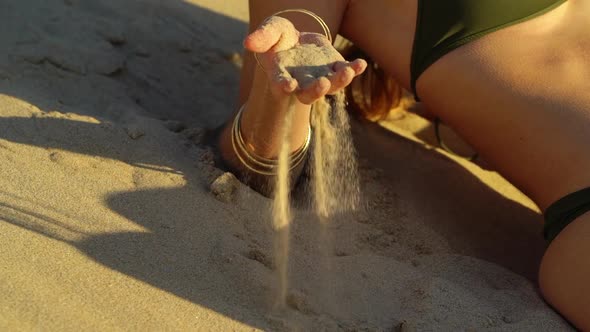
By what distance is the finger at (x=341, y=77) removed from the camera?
5.50ft

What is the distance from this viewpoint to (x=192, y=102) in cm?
273

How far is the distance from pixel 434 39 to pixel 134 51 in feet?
3.68

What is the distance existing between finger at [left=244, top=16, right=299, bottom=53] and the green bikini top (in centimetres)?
50

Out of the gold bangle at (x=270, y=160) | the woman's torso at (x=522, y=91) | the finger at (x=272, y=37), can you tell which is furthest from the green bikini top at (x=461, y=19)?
the finger at (x=272, y=37)

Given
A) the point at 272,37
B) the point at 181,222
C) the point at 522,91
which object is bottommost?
the point at 181,222

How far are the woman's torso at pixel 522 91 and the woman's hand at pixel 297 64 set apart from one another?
49cm

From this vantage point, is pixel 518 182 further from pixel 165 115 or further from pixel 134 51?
pixel 134 51

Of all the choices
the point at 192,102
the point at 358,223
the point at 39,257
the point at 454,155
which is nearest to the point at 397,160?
the point at 454,155

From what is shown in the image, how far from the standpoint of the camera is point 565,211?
200 cm

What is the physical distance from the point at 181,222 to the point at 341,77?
524mm

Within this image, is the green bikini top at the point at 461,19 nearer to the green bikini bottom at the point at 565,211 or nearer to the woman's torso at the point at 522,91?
the woman's torso at the point at 522,91

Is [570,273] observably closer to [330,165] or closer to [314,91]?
[330,165]

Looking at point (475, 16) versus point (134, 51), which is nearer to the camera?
point (475, 16)

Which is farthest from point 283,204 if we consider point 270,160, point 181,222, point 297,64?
point 297,64
